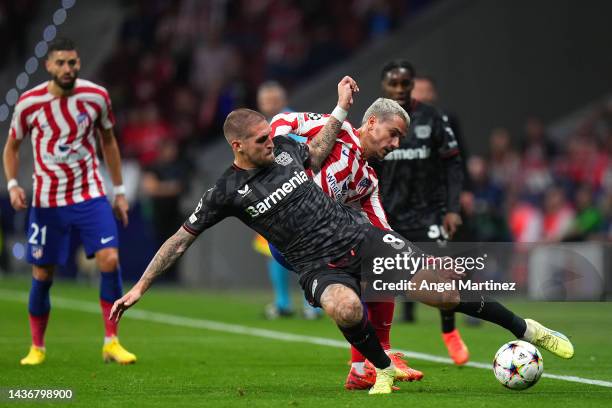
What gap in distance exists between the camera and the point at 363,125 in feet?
25.7

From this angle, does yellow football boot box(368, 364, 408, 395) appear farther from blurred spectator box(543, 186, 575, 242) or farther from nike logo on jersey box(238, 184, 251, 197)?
blurred spectator box(543, 186, 575, 242)

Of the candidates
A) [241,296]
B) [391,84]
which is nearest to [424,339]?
[391,84]

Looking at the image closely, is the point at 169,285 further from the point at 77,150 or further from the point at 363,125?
the point at 363,125

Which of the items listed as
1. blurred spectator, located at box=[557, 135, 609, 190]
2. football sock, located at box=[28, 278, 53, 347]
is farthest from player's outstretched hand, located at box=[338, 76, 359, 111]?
blurred spectator, located at box=[557, 135, 609, 190]

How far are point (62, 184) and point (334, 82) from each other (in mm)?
10811

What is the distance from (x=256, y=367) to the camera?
9.05 m

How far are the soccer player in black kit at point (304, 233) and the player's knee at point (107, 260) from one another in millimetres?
2165

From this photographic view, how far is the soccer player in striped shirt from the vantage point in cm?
768

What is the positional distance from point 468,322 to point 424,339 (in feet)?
6.49

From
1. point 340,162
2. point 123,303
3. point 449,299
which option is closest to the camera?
point 123,303

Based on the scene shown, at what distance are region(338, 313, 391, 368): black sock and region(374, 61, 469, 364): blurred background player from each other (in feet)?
8.59

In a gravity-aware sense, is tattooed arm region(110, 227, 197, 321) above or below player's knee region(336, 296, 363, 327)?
above

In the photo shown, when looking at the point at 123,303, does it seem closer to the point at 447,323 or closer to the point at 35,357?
the point at 35,357

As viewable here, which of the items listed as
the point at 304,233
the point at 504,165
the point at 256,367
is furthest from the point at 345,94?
the point at 504,165
